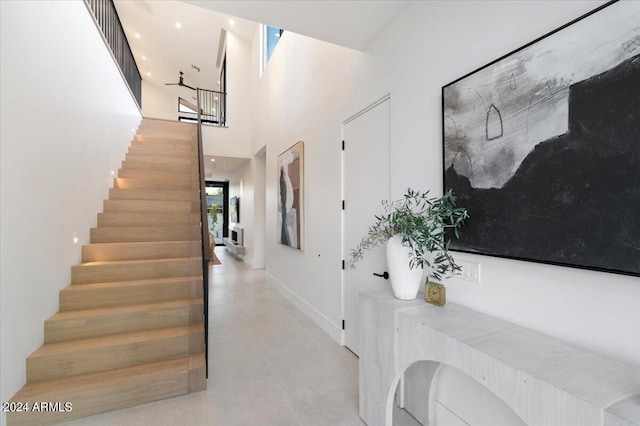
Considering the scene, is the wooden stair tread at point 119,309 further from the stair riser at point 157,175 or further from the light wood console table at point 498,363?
the stair riser at point 157,175

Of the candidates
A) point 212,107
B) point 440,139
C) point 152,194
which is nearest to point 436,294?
point 440,139

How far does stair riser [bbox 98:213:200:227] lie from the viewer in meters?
3.70

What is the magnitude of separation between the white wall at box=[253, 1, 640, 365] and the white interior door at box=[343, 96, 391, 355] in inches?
6.0

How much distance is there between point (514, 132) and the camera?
54.2 inches

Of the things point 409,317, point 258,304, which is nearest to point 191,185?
point 258,304

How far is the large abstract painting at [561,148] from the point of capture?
1.02 meters

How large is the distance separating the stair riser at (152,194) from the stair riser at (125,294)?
1.58 meters

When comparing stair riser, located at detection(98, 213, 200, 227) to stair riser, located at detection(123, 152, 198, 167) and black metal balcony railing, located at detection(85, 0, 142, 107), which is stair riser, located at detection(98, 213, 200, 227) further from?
black metal balcony railing, located at detection(85, 0, 142, 107)

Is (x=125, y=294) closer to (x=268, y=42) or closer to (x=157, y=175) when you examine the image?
(x=157, y=175)

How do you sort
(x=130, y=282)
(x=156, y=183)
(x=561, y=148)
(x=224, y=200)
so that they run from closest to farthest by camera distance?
1. (x=561, y=148)
2. (x=130, y=282)
3. (x=156, y=183)
4. (x=224, y=200)

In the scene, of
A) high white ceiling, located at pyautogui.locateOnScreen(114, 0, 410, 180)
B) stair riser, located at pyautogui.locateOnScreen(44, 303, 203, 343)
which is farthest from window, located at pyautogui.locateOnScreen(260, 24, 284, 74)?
stair riser, located at pyautogui.locateOnScreen(44, 303, 203, 343)

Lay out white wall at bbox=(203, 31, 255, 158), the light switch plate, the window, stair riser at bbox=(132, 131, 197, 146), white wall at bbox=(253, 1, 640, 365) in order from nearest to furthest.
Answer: white wall at bbox=(253, 1, 640, 365), the light switch plate, stair riser at bbox=(132, 131, 197, 146), the window, white wall at bbox=(203, 31, 255, 158)

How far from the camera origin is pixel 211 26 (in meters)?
8.58

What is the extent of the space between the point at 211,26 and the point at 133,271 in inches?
328
